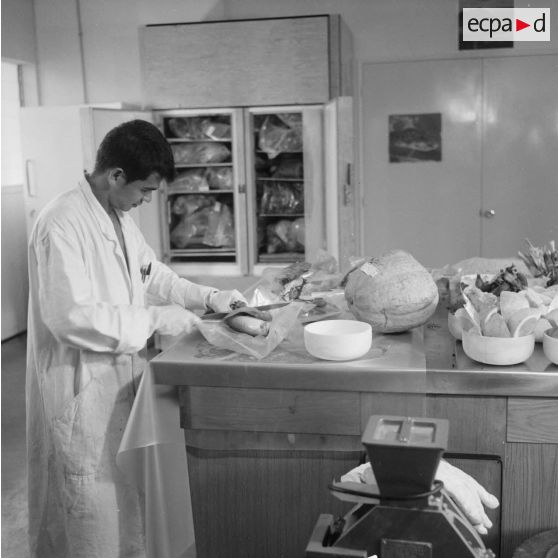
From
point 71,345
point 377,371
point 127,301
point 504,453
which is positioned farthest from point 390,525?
point 127,301

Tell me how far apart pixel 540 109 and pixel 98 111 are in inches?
134

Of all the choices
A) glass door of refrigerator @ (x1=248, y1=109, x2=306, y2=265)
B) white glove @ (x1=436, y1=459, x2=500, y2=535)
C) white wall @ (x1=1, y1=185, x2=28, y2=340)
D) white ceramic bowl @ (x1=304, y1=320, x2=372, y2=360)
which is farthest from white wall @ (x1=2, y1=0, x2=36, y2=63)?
white glove @ (x1=436, y1=459, x2=500, y2=535)

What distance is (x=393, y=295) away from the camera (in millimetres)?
2076

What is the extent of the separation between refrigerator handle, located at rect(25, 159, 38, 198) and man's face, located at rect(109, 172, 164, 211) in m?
3.91

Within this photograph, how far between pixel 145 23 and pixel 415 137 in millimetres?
2429

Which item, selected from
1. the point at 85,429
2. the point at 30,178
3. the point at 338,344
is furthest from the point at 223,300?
the point at 30,178

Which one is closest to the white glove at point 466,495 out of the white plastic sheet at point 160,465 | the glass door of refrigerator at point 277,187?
the white plastic sheet at point 160,465

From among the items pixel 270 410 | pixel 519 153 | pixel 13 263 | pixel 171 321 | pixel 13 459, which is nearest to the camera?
pixel 270 410

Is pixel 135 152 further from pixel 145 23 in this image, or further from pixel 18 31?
pixel 18 31

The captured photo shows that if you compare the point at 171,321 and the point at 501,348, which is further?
the point at 171,321

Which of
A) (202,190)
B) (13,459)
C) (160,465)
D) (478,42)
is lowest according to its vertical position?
(13,459)

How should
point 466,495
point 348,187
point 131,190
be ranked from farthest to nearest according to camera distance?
point 348,187 → point 131,190 → point 466,495

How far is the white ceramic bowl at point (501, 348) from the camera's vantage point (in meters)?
1.85

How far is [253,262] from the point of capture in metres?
5.76
